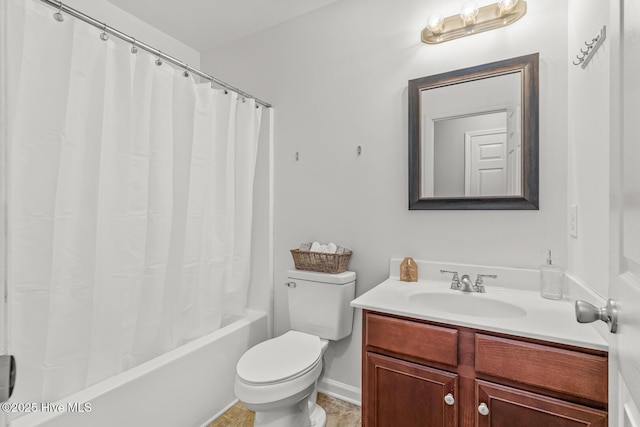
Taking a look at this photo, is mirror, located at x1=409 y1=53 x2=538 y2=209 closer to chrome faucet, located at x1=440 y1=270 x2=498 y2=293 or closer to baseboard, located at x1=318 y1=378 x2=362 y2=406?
chrome faucet, located at x1=440 y1=270 x2=498 y2=293

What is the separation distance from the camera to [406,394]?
1.26m

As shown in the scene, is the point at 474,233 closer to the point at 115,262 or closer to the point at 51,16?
the point at 115,262

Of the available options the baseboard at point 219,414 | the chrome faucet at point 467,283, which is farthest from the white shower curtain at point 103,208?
the chrome faucet at point 467,283

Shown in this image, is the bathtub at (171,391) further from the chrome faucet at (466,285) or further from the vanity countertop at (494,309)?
the chrome faucet at (466,285)

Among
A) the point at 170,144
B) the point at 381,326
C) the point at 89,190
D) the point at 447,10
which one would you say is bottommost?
the point at 381,326

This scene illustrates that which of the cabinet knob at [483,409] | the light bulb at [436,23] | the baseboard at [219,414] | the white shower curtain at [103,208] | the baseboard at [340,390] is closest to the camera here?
the cabinet knob at [483,409]

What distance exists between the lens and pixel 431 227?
5.71 feet

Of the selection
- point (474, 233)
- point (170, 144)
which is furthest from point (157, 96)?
point (474, 233)

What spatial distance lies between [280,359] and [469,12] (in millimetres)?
1918

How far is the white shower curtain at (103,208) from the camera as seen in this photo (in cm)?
121

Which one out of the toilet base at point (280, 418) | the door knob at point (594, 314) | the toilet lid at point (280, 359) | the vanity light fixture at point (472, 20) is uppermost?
the vanity light fixture at point (472, 20)

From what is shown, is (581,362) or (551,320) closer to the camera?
(581,362)

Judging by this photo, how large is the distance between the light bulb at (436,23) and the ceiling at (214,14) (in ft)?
2.33

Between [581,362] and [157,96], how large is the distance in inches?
80.4
